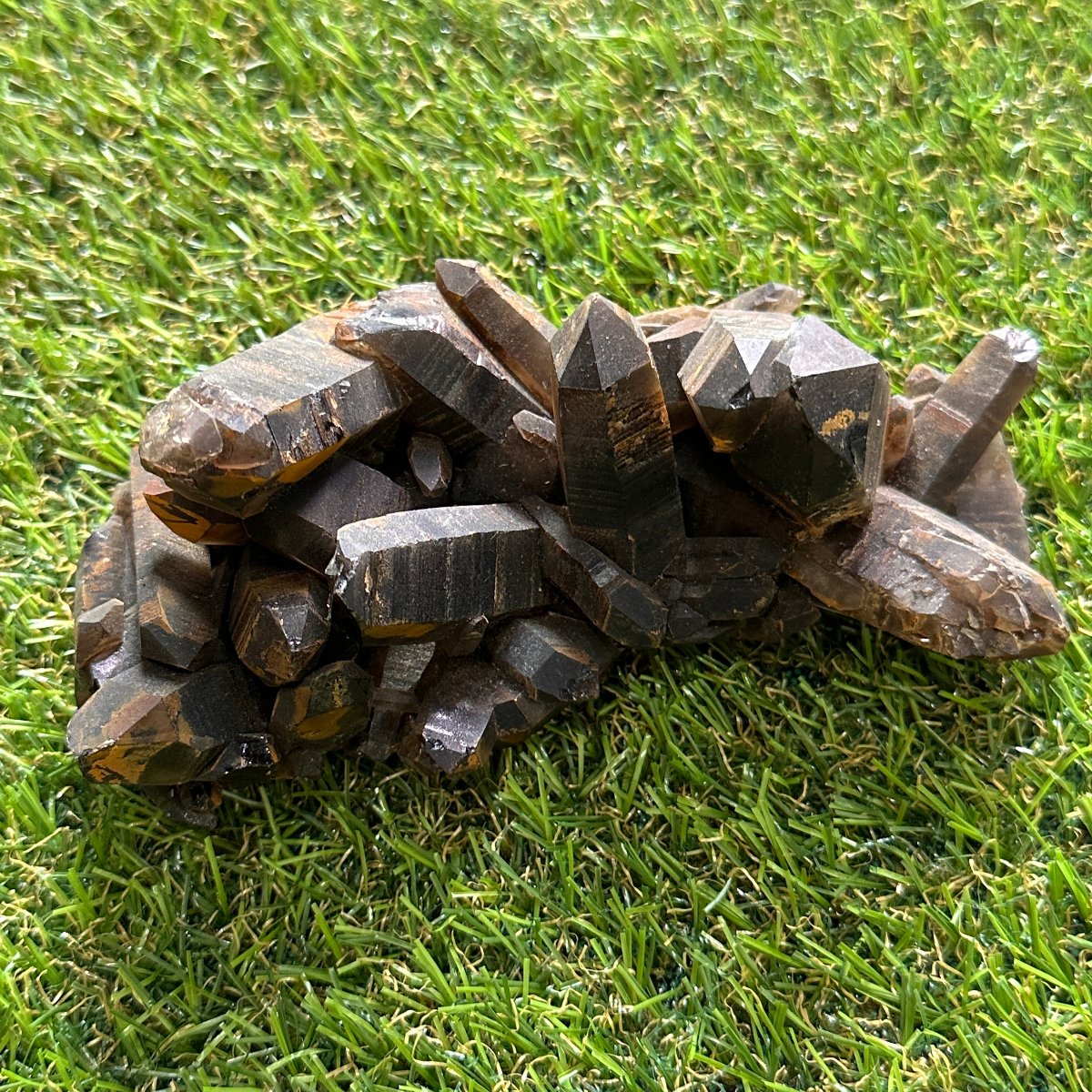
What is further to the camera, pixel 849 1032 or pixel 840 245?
pixel 840 245

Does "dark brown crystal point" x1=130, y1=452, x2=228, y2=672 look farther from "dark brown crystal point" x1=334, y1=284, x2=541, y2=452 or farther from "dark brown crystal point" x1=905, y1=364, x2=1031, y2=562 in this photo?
"dark brown crystal point" x1=905, y1=364, x2=1031, y2=562

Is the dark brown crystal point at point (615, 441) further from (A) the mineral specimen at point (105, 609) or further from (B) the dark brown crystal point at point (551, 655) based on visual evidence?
(A) the mineral specimen at point (105, 609)

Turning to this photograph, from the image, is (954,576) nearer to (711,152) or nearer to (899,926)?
(899,926)

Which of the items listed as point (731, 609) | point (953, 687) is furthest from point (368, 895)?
point (953, 687)

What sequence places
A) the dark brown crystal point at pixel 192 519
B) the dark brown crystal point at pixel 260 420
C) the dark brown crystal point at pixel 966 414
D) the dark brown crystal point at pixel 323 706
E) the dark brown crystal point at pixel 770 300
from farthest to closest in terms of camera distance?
the dark brown crystal point at pixel 770 300 → the dark brown crystal point at pixel 966 414 → the dark brown crystal point at pixel 323 706 → the dark brown crystal point at pixel 192 519 → the dark brown crystal point at pixel 260 420

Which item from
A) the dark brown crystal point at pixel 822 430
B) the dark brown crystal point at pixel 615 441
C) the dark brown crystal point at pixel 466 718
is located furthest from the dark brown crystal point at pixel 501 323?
the dark brown crystal point at pixel 466 718

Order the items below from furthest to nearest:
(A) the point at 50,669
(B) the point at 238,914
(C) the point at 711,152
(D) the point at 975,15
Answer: (D) the point at 975,15
(C) the point at 711,152
(A) the point at 50,669
(B) the point at 238,914

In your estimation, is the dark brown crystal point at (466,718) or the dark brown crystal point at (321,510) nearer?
the dark brown crystal point at (321,510)

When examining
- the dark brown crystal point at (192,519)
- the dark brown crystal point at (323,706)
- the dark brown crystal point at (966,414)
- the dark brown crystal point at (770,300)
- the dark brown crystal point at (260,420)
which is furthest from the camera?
the dark brown crystal point at (770,300)
